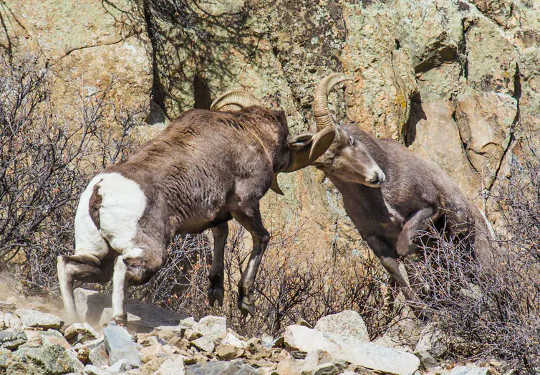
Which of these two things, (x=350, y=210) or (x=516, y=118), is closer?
(x=350, y=210)

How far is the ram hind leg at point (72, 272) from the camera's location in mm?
6188

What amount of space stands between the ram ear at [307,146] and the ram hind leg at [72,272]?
2.51 metres

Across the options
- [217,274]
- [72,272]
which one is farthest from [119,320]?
[217,274]

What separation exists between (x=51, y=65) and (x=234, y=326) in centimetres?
488

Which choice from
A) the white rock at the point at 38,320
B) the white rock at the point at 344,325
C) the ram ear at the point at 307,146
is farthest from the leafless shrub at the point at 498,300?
the white rock at the point at 38,320

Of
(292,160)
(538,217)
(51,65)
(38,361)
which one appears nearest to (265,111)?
(292,160)

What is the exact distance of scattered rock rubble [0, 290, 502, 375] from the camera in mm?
4793

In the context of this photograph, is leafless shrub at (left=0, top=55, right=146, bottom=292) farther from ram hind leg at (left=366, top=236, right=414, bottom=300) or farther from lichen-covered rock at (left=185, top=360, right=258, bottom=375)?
ram hind leg at (left=366, top=236, right=414, bottom=300)

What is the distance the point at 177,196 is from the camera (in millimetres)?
6441

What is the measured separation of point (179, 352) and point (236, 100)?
324 centimetres

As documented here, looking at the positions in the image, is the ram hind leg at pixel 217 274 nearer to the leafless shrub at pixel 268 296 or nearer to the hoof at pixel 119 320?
the leafless shrub at pixel 268 296

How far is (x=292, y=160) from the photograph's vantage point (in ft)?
26.7

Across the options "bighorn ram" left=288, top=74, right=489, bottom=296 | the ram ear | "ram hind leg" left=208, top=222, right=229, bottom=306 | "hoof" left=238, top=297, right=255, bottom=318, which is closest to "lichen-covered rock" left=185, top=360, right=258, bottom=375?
"hoof" left=238, top=297, right=255, bottom=318

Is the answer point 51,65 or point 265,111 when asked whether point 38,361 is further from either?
point 51,65
